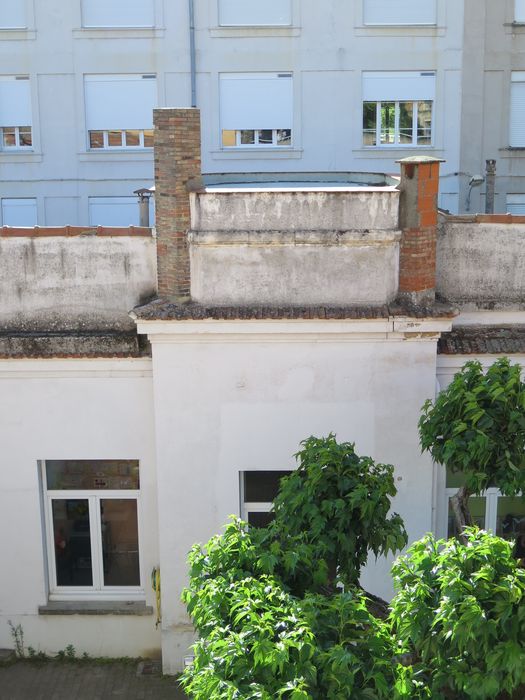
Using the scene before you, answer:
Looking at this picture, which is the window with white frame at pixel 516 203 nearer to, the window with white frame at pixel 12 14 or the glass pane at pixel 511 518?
the window with white frame at pixel 12 14

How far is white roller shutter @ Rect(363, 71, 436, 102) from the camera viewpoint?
977 inches

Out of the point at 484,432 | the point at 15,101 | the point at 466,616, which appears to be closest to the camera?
the point at 466,616

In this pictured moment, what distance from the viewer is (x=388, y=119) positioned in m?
25.0

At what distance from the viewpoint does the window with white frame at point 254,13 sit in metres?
24.2

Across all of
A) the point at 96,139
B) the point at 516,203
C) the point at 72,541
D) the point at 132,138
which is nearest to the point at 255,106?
the point at 132,138

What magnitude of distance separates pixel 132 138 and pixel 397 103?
24.0ft

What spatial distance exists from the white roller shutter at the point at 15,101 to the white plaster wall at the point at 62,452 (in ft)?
51.2

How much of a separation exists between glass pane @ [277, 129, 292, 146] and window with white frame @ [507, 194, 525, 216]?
6724 millimetres

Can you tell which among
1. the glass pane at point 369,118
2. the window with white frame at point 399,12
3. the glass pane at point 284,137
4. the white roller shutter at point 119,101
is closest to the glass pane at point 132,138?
the white roller shutter at point 119,101

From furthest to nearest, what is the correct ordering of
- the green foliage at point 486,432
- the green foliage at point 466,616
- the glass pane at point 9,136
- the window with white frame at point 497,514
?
the glass pane at point 9,136, the window with white frame at point 497,514, the green foliage at point 486,432, the green foliage at point 466,616

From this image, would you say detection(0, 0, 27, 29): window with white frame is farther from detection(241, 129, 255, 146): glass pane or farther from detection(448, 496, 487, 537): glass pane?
detection(448, 496, 487, 537): glass pane

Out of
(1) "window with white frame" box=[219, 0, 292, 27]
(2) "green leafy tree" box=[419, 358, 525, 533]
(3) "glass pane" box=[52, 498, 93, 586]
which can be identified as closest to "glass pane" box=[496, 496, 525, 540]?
(2) "green leafy tree" box=[419, 358, 525, 533]

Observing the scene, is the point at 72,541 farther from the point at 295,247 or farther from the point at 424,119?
the point at 424,119

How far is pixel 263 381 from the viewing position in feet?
37.1
